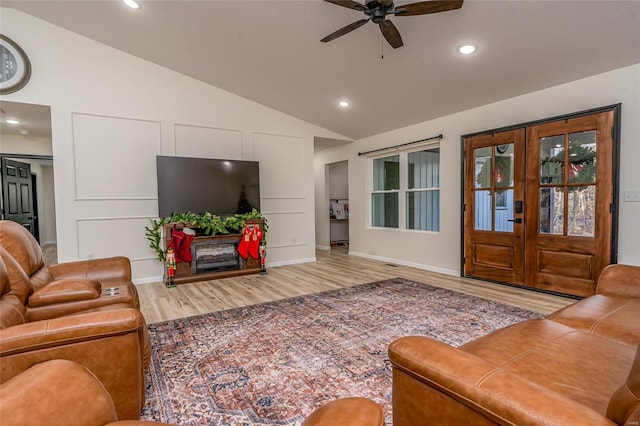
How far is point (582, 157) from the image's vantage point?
11.1 ft

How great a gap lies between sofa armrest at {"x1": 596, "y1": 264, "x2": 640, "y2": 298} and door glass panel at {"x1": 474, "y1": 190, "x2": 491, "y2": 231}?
7.49 feet

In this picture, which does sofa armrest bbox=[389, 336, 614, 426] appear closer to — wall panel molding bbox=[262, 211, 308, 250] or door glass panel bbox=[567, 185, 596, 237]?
door glass panel bbox=[567, 185, 596, 237]

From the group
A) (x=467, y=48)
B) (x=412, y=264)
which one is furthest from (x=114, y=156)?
(x=412, y=264)

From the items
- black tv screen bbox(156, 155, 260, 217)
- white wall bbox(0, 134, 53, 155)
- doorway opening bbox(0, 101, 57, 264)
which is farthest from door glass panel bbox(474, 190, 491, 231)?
white wall bbox(0, 134, 53, 155)

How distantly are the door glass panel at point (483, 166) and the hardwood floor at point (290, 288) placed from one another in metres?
1.38

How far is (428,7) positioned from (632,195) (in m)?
2.79

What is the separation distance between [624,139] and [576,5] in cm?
152

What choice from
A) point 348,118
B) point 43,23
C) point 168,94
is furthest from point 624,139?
point 43,23

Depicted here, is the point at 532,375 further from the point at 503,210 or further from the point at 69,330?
the point at 503,210

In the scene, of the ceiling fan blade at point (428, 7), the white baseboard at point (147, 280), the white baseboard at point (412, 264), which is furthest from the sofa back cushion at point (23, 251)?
the white baseboard at point (412, 264)

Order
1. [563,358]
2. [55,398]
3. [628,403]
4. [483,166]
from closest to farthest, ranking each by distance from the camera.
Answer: [628,403] < [55,398] < [563,358] < [483,166]

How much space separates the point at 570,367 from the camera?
1.14 metres

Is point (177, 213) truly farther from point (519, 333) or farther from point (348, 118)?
point (519, 333)

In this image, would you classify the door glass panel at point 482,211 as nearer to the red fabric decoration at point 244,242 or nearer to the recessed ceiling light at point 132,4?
the red fabric decoration at point 244,242
